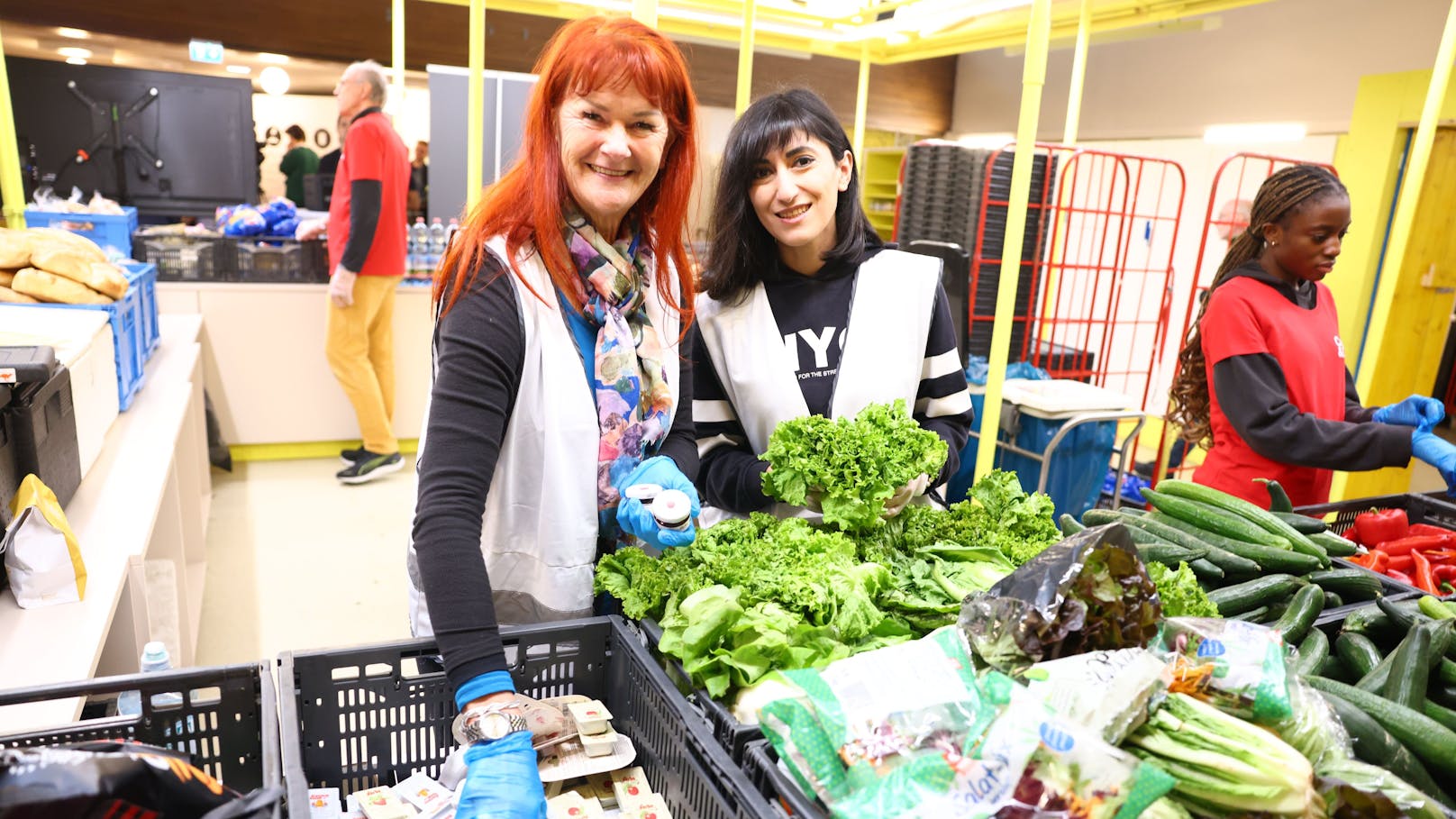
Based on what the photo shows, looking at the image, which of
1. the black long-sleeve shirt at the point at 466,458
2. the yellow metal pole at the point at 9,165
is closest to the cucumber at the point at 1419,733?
the black long-sleeve shirt at the point at 466,458

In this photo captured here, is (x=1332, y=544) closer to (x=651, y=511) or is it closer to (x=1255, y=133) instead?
(x=651, y=511)

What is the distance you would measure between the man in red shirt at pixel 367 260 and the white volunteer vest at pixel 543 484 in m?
3.77

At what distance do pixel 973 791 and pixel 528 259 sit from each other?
98cm

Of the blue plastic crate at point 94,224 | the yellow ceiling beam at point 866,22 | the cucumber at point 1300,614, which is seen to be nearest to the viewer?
the cucumber at point 1300,614

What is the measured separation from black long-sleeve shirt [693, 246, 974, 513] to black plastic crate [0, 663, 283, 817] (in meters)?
1.04

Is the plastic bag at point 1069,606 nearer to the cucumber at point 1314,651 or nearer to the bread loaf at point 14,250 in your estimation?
the cucumber at point 1314,651

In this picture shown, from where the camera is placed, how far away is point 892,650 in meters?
1.10

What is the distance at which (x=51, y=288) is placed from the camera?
8.63 ft

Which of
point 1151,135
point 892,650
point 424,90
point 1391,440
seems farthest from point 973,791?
point 424,90

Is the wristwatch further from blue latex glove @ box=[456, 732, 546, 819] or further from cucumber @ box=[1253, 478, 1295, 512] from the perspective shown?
cucumber @ box=[1253, 478, 1295, 512]

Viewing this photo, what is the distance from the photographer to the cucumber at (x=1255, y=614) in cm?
172

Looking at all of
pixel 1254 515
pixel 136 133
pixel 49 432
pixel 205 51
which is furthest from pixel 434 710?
pixel 205 51

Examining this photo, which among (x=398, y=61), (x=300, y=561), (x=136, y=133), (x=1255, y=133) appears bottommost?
(x=300, y=561)

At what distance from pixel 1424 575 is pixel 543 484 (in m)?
2.08
